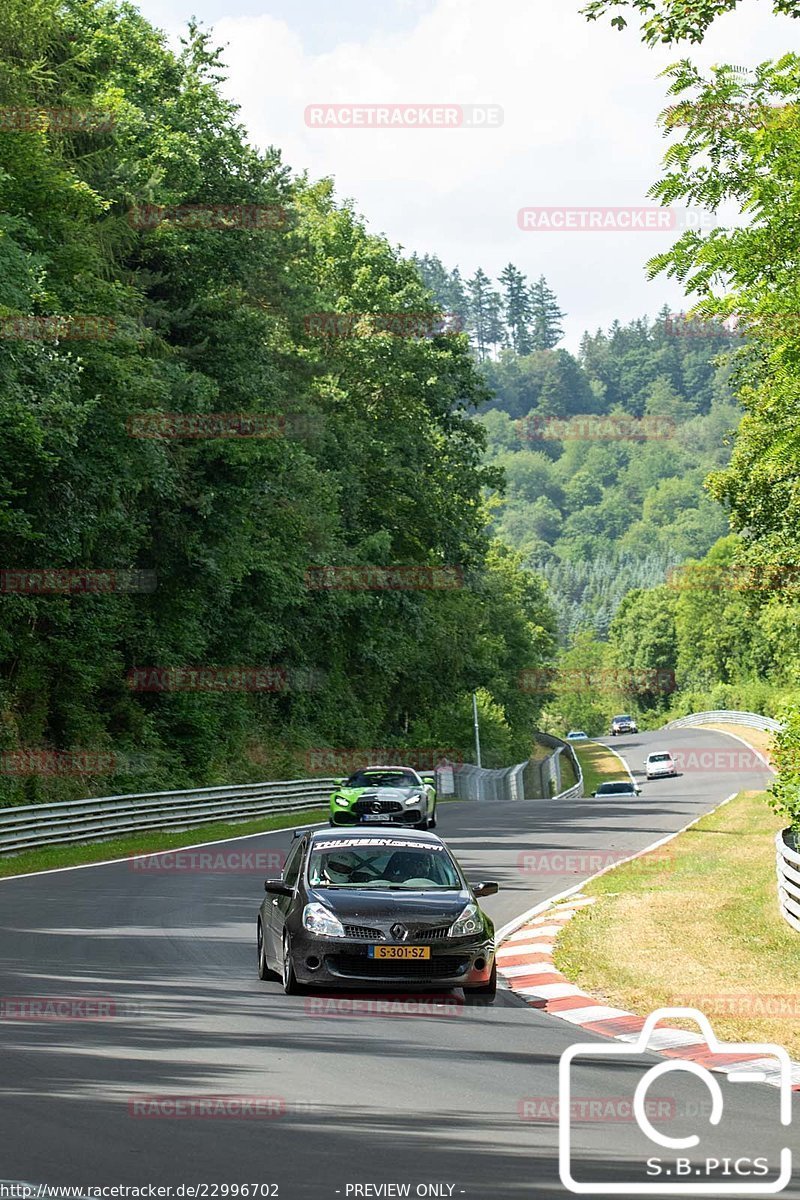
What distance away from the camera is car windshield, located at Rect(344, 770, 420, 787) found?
3288cm

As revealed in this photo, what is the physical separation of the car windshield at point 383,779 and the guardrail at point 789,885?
1477 cm

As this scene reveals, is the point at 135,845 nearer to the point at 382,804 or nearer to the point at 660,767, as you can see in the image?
the point at 382,804

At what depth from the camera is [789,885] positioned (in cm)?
1772

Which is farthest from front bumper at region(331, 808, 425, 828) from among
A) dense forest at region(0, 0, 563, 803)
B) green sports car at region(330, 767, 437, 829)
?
dense forest at region(0, 0, 563, 803)

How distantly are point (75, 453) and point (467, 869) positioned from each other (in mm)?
15210

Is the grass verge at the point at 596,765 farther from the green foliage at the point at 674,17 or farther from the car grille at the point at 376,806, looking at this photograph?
the green foliage at the point at 674,17

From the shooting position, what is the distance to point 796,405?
20438 millimetres

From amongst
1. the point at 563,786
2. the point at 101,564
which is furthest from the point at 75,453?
the point at 563,786

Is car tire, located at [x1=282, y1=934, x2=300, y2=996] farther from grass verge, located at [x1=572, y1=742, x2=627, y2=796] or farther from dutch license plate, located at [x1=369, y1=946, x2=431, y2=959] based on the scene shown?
grass verge, located at [x1=572, y1=742, x2=627, y2=796]

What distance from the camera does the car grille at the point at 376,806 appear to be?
31.3 m

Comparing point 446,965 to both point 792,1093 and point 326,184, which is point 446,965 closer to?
point 792,1093

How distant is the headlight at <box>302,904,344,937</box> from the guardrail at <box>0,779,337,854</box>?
55.5 ft

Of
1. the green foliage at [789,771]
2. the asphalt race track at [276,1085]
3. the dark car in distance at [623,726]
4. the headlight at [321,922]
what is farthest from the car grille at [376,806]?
the dark car in distance at [623,726]

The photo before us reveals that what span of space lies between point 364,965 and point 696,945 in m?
4.77
